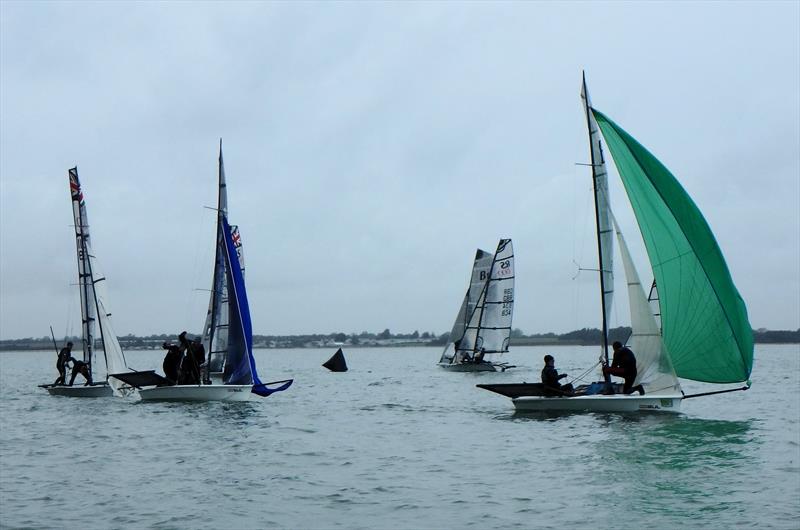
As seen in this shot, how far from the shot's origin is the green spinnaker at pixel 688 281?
22672 millimetres

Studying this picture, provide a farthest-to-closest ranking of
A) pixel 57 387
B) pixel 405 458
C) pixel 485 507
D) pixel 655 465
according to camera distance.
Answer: pixel 57 387 < pixel 405 458 < pixel 655 465 < pixel 485 507

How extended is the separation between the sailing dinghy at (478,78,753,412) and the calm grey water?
0.61 m

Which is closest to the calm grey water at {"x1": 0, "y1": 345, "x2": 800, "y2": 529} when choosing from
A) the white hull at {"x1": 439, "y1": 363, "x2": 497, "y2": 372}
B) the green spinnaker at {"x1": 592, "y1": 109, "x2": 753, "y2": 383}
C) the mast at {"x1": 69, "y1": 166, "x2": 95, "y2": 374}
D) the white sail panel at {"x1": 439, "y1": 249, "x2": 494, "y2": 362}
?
the green spinnaker at {"x1": 592, "y1": 109, "x2": 753, "y2": 383}

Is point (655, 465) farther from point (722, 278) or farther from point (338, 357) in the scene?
point (338, 357)

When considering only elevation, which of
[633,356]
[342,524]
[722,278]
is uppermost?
[722,278]

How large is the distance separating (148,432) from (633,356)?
11767mm

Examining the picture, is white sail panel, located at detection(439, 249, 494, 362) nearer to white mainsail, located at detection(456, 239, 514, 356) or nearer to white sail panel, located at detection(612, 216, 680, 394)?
white mainsail, located at detection(456, 239, 514, 356)

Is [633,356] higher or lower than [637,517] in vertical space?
higher

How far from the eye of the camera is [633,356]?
23.1 metres

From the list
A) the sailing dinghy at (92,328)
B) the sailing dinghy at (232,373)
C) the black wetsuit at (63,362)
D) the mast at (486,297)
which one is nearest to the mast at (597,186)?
the sailing dinghy at (232,373)

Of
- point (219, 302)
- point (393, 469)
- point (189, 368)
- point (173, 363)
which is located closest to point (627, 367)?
point (393, 469)

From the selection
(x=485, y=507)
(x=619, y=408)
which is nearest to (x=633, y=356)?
(x=619, y=408)

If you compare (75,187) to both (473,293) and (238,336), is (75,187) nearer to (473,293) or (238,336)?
(238,336)

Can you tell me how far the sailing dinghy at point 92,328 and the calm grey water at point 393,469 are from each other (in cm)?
289
